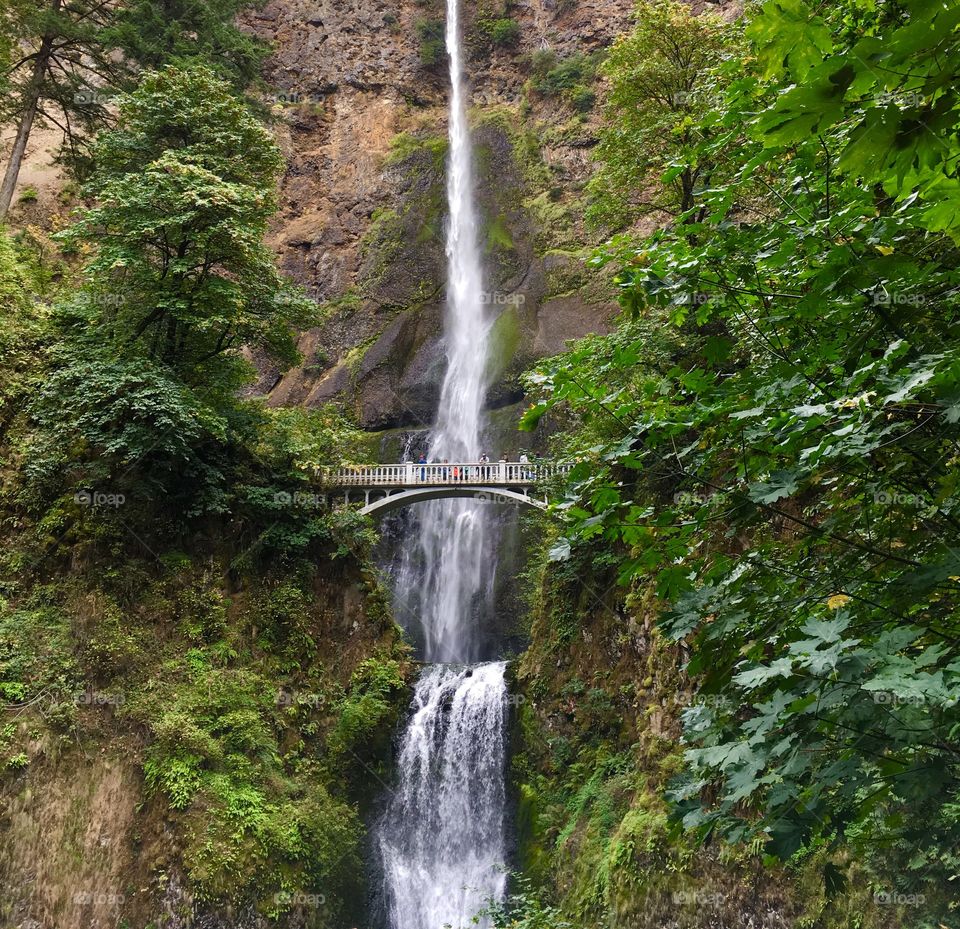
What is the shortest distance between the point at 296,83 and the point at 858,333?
150 ft

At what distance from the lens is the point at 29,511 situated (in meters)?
13.9

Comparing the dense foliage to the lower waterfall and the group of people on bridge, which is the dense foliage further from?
the group of people on bridge

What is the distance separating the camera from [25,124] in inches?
703

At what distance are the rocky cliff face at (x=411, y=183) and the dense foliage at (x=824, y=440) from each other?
25.9 metres

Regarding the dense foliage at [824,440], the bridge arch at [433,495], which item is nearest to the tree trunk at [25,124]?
the bridge arch at [433,495]

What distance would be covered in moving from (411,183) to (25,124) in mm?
22502

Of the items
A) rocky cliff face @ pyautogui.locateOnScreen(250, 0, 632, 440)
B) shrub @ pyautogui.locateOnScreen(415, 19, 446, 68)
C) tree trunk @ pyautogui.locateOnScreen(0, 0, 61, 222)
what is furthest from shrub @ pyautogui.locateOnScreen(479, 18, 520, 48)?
tree trunk @ pyautogui.locateOnScreen(0, 0, 61, 222)

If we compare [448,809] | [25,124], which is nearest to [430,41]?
[25,124]

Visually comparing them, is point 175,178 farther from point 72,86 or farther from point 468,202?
point 468,202

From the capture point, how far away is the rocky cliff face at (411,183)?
31.9 m

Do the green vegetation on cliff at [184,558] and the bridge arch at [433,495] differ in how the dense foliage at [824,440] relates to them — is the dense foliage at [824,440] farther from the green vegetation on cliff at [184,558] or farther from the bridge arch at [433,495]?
the bridge arch at [433,495]

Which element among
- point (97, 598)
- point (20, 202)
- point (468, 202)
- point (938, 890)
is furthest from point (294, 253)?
point (938, 890)

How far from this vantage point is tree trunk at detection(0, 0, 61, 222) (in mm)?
17375

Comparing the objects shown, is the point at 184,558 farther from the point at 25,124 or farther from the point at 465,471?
the point at 25,124
